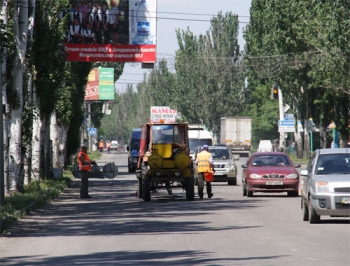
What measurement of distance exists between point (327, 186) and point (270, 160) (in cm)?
1369

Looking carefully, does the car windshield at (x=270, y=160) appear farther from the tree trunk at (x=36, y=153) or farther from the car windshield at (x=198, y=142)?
the car windshield at (x=198, y=142)

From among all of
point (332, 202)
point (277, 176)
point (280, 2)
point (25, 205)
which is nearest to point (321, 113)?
point (280, 2)

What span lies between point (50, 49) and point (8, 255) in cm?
2106

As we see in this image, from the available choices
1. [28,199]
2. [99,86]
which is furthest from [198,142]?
[99,86]

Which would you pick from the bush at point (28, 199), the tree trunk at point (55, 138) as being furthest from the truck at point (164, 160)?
the tree trunk at point (55, 138)

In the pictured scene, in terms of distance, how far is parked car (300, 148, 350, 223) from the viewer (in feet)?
65.7

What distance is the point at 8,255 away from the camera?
1513 cm

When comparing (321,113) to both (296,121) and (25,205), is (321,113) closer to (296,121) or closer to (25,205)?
(296,121)

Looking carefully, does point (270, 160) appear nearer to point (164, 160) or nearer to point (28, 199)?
point (164, 160)

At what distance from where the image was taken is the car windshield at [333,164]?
21125 millimetres

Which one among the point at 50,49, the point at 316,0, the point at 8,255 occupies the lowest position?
the point at 8,255

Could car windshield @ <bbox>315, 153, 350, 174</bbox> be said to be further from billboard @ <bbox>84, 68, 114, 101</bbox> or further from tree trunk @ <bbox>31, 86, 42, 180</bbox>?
billboard @ <bbox>84, 68, 114, 101</bbox>

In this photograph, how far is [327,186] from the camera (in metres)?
20.2

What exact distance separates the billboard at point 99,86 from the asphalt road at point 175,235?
183 ft
